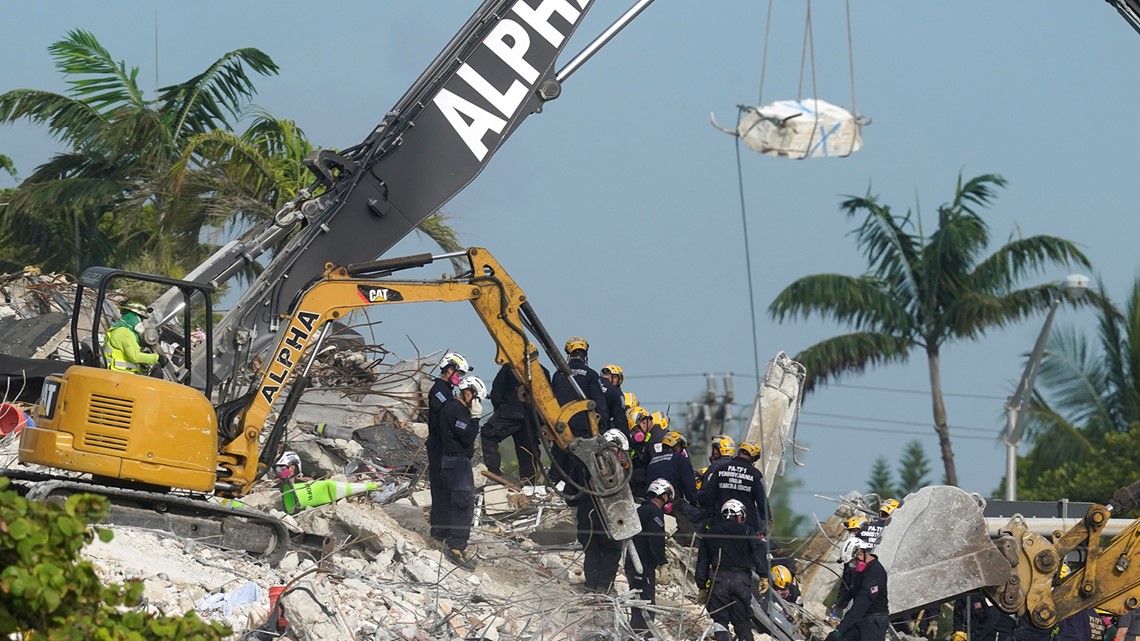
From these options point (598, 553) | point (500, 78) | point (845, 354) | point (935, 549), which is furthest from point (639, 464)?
point (845, 354)

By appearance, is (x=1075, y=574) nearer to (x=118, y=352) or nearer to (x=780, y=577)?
(x=780, y=577)

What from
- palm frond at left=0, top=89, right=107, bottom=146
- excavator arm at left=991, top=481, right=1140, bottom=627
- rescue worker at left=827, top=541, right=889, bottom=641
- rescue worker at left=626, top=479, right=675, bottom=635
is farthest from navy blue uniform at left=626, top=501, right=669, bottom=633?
palm frond at left=0, top=89, right=107, bottom=146

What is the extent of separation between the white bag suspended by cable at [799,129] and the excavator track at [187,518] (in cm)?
550

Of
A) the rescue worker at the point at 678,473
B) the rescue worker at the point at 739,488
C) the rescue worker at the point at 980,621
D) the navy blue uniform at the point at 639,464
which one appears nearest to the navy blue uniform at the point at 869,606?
the rescue worker at the point at 739,488

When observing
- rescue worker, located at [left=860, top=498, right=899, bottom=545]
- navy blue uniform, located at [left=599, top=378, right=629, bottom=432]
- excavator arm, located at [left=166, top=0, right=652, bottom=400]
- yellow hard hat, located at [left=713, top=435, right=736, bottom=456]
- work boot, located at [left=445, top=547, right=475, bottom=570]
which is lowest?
work boot, located at [left=445, top=547, right=475, bottom=570]

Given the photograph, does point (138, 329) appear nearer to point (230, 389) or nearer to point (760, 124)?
point (230, 389)

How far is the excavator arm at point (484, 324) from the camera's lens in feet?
47.4

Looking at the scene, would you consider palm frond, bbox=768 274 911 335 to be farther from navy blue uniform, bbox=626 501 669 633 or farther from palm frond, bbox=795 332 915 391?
navy blue uniform, bbox=626 501 669 633

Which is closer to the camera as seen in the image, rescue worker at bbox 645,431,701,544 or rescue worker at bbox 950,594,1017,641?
rescue worker at bbox 645,431,701,544

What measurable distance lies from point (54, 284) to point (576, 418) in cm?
989

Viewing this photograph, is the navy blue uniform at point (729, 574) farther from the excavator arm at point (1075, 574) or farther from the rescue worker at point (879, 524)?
the excavator arm at point (1075, 574)

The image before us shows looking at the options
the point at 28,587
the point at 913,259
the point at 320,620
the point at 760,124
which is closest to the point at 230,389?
the point at 320,620

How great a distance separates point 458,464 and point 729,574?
2753 mm

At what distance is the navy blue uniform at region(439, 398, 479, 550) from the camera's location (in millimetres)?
16000
